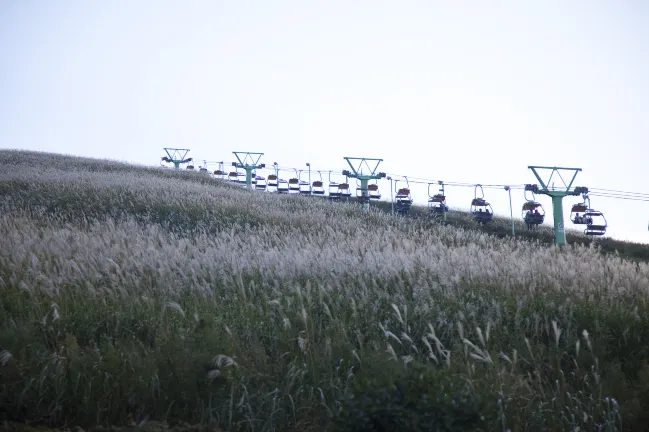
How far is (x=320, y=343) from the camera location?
5.30m

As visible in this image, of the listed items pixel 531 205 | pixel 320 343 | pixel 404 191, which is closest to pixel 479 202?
pixel 531 205

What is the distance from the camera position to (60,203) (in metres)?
18.1

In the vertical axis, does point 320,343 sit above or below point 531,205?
below

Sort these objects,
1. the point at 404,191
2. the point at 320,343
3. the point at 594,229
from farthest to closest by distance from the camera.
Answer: the point at 404,191 → the point at 594,229 → the point at 320,343

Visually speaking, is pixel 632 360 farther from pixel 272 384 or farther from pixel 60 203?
pixel 60 203

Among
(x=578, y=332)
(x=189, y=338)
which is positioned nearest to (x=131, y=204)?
(x=189, y=338)

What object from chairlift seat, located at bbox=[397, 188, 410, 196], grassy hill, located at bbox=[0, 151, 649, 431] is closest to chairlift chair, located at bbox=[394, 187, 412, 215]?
chairlift seat, located at bbox=[397, 188, 410, 196]

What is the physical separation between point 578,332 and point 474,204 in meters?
19.4

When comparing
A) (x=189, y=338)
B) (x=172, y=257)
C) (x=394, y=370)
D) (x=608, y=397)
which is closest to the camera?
(x=394, y=370)

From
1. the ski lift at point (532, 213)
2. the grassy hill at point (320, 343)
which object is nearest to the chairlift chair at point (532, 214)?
the ski lift at point (532, 213)

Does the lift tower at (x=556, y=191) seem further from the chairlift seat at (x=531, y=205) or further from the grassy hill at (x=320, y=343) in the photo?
the grassy hill at (x=320, y=343)

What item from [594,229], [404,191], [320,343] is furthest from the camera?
[404,191]

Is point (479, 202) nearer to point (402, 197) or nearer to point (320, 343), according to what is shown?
point (402, 197)

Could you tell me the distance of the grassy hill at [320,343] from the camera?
4254 millimetres
